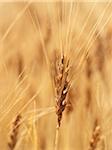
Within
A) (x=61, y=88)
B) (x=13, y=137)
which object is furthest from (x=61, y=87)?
(x=13, y=137)

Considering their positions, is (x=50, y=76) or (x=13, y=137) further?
(x=50, y=76)

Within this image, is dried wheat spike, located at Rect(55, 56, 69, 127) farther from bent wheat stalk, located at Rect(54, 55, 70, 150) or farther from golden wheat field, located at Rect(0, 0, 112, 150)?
golden wheat field, located at Rect(0, 0, 112, 150)

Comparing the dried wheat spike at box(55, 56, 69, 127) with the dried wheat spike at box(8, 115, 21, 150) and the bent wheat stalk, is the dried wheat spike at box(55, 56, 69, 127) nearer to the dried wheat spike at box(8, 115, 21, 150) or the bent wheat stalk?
the bent wheat stalk

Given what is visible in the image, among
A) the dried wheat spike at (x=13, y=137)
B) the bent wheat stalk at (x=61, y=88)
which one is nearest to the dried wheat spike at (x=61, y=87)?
the bent wheat stalk at (x=61, y=88)

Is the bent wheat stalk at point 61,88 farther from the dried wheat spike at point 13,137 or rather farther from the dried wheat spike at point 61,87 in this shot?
the dried wheat spike at point 13,137

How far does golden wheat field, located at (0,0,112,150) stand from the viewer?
1363mm

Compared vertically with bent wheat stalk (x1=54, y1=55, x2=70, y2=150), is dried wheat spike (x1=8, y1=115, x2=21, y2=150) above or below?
below

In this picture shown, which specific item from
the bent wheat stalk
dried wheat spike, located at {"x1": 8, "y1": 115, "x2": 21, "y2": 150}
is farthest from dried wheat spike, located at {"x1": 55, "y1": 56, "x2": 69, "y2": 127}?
dried wheat spike, located at {"x1": 8, "y1": 115, "x2": 21, "y2": 150}

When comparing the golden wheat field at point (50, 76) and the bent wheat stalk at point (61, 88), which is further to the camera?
the golden wheat field at point (50, 76)

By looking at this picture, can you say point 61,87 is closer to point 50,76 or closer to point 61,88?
point 61,88

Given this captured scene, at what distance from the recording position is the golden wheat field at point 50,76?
1363mm

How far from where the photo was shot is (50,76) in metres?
1.39

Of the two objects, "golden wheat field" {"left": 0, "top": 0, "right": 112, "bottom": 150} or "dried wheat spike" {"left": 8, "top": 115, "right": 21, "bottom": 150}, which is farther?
"golden wheat field" {"left": 0, "top": 0, "right": 112, "bottom": 150}

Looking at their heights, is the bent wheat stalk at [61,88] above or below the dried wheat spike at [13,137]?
above
